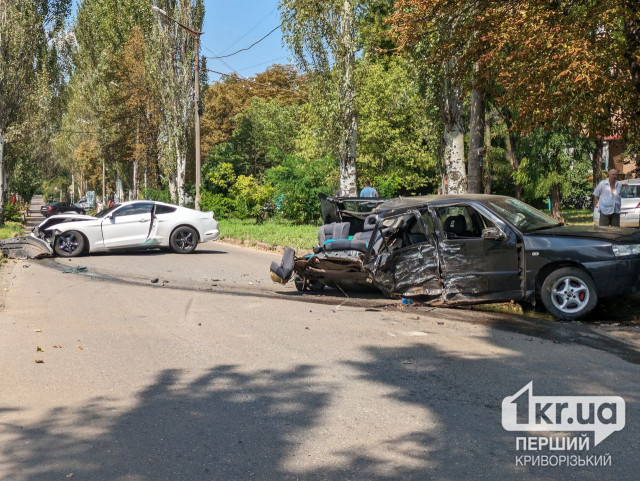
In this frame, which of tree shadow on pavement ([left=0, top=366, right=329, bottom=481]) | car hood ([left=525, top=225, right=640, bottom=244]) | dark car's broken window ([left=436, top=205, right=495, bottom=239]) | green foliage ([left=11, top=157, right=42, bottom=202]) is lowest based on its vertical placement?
tree shadow on pavement ([left=0, top=366, right=329, bottom=481])

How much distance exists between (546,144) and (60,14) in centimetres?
2911

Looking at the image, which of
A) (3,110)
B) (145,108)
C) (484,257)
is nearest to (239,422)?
(484,257)

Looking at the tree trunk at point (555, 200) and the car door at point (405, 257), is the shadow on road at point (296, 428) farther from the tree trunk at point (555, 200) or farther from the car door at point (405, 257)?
the tree trunk at point (555, 200)

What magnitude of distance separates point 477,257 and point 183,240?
1140 cm

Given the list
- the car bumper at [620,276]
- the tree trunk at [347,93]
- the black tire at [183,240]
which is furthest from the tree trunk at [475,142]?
the tree trunk at [347,93]

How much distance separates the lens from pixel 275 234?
2380 centimetres

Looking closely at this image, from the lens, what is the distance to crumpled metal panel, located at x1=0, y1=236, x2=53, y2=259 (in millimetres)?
17766

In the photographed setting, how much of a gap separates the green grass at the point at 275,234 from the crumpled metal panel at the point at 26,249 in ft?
20.6

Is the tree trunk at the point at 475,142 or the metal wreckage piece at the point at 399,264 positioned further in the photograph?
the tree trunk at the point at 475,142

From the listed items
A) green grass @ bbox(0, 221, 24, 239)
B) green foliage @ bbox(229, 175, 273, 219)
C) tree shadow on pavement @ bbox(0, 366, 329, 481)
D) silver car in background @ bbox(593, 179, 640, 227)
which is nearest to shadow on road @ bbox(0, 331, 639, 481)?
tree shadow on pavement @ bbox(0, 366, 329, 481)

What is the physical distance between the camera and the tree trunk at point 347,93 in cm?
2278

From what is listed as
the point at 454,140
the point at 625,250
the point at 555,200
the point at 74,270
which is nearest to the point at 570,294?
the point at 625,250

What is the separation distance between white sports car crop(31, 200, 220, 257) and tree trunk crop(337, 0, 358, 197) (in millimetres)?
6504

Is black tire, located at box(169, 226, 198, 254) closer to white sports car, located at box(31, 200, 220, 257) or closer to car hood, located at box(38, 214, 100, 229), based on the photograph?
white sports car, located at box(31, 200, 220, 257)
